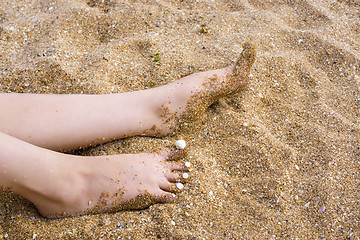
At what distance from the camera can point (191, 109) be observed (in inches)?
71.7

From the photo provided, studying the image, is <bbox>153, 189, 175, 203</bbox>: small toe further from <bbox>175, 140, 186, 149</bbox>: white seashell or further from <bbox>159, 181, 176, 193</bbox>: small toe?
<bbox>175, 140, 186, 149</bbox>: white seashell

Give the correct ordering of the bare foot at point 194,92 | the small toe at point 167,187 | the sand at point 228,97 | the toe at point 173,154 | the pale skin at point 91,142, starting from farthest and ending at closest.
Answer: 1. the bare foot at point 194,92
2. the toe at point 173,154
3. the small toe at point 167,187
4. the sand at point 228,97
5. the pale skin at point 91,142

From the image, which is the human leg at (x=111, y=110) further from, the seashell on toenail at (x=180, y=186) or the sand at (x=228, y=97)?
the seashell on toenail at (x=180, y=186)

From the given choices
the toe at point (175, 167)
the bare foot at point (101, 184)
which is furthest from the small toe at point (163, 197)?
the toe at point (175, 167)

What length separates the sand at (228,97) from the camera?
4.83 feet

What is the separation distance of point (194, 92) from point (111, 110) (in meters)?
0.45

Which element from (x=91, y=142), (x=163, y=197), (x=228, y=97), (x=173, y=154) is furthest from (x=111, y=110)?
(x=228, y=97)

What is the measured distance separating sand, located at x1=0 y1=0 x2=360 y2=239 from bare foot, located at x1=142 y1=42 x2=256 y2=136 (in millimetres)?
70

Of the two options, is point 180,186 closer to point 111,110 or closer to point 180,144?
point 180,144

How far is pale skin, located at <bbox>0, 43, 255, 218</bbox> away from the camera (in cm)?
136

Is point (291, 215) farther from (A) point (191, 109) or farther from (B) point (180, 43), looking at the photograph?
(B) point (180, 43)

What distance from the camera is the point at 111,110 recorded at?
1704mm

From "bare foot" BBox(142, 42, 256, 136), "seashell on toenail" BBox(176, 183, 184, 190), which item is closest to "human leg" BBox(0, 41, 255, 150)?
"bare foot" BBox(142, 42, 256, 136)

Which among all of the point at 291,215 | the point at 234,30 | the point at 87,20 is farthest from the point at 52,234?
the point at 234,30
